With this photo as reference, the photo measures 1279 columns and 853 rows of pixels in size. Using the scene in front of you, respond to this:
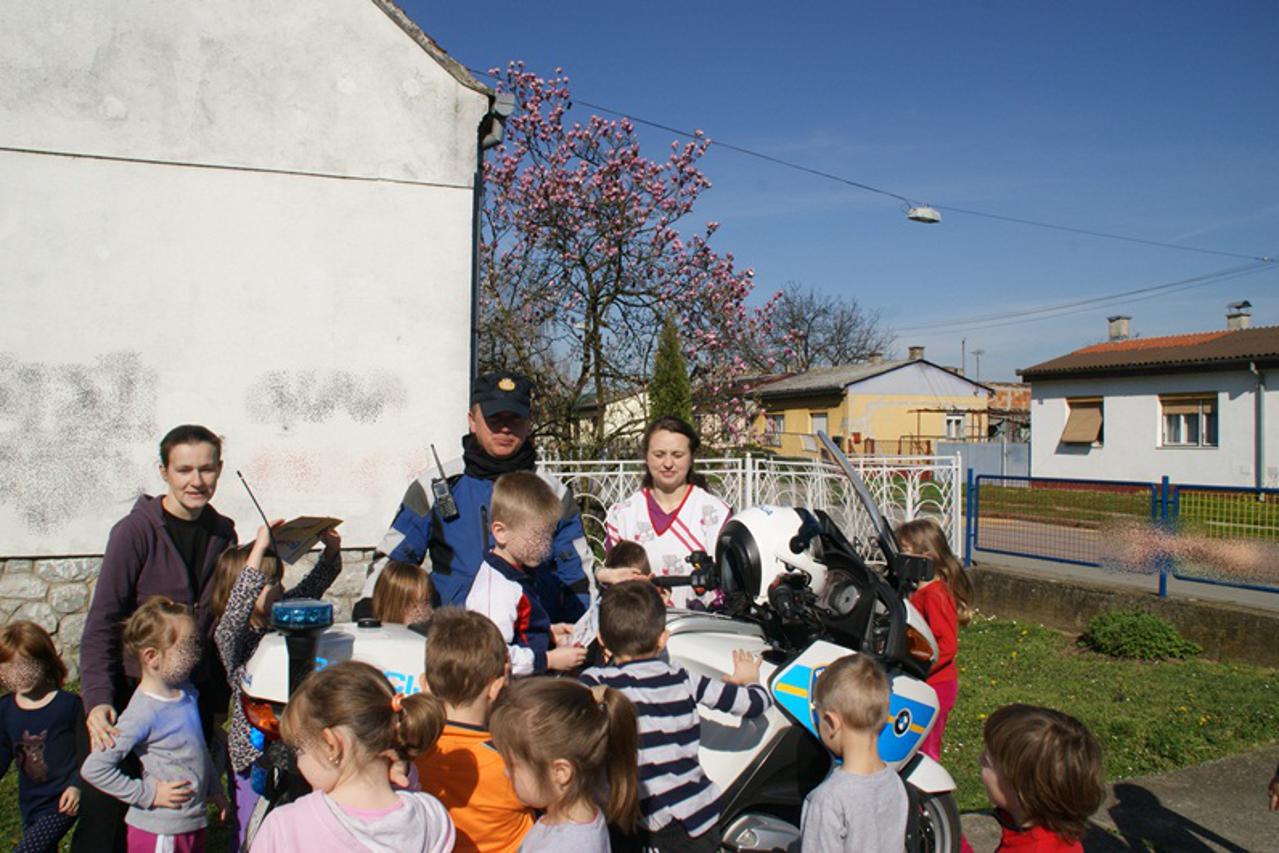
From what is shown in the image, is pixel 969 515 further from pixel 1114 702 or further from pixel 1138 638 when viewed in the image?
pixel 1114 702

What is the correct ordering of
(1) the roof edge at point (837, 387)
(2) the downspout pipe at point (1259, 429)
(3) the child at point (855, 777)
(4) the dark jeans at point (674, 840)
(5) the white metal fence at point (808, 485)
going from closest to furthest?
1. (3) the child at point (855, 777)
2. (4) the dark jeans at point (674, 840)
3. (5) the white metal fence at point (808, 485)
4. (2) the downspout pipe at point (1259, 429)
5. (1) the roof edge at point (837, 387)

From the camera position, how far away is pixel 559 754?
7.63 ft

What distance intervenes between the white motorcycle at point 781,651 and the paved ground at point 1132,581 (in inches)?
266

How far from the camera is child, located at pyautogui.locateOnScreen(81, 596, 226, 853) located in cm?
296

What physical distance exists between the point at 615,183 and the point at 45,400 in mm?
8125

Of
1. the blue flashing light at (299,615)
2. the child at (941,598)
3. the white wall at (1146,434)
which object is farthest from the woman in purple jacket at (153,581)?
the white wall at (1146,434)

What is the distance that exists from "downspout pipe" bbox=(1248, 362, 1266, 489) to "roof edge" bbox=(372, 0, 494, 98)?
874 inches

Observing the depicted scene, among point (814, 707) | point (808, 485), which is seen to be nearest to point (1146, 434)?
point (808, 485)

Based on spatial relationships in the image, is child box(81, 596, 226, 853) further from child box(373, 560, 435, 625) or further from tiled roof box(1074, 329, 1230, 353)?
tiled roof box(1074, 329, 1230, 353)

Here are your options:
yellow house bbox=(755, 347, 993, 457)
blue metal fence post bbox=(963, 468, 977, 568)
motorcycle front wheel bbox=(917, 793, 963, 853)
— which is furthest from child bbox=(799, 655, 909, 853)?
yellow house bbox=(755, 347, 993, 457)

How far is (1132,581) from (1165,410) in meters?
18.5

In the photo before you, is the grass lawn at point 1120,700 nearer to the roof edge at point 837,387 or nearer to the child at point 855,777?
the child at point 855,777

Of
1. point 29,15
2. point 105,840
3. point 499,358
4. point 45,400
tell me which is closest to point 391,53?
point 29,15

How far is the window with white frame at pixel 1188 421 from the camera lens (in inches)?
971
